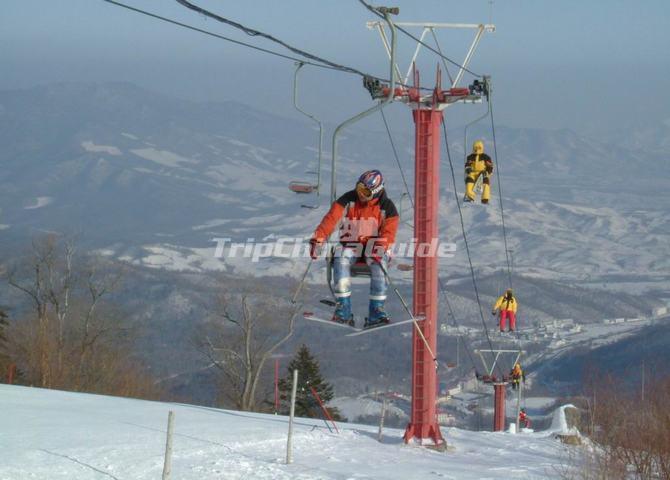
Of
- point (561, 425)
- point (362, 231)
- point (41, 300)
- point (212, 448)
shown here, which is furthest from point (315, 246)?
point (41, 300)

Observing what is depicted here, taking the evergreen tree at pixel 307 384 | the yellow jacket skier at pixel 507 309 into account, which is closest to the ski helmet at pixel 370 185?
the yellow jacket skier at pixel 507 309

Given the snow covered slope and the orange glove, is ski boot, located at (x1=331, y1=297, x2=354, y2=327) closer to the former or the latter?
the orange glove

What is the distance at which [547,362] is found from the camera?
120 metres

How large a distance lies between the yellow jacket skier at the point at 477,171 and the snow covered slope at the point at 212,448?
4408 millimetres

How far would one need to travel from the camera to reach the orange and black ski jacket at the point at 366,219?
1573 cm

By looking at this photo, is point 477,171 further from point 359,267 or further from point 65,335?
point 65,335

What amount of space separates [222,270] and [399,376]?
182 feet

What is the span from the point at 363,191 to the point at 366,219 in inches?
14.9

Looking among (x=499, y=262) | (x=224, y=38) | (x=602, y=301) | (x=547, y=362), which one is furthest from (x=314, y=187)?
(x=499, y=262)

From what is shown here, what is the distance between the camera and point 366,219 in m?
15.8

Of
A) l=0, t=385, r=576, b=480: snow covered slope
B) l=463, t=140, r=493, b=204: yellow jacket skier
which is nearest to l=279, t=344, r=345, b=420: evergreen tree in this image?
l=0, t=385, r=576, b=480: snow covered slope

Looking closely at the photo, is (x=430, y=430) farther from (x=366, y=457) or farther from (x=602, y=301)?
(x=602, y=301)

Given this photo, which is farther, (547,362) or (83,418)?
(547,362)

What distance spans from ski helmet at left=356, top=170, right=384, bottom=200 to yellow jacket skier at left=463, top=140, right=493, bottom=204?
565 cm
